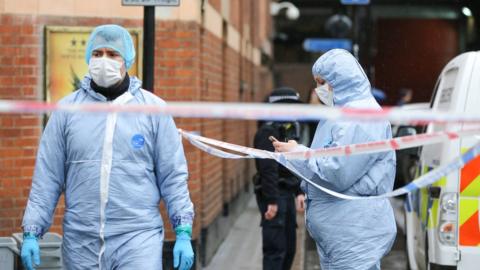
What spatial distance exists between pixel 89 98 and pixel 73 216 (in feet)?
2.02

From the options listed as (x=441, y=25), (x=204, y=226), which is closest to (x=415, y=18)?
(x=441, y=25)

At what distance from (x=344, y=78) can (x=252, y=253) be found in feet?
18.6

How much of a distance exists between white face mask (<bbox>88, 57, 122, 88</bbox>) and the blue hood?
3.90ft

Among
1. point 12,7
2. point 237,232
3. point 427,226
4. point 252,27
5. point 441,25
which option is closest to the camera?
point 427,226

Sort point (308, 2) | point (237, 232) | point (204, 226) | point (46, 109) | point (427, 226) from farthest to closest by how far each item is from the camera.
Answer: point (308, 2) < point (237, 232) < point (204, 226) < point (427, 226) < point (46, 109)

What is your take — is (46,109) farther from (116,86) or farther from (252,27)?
(252,27)

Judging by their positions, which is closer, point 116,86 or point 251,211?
point 116,86

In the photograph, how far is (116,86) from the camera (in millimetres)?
4730

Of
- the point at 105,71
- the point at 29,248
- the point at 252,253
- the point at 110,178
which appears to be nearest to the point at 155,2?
the point at 105,71

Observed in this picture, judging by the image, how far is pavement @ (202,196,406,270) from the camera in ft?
31.4

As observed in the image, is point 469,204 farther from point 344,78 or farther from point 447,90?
point 344,78

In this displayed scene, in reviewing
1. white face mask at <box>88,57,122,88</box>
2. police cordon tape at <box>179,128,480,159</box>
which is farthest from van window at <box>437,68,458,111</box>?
white face mask at <box>88,57,122,88</box>

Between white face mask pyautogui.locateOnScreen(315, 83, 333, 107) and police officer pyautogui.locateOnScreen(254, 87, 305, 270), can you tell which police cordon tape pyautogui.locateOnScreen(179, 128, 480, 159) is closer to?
white face mask pyautogui.locateOnScreen(315, 83, 333, 107)

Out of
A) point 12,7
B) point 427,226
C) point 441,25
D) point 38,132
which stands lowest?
point 427,226
